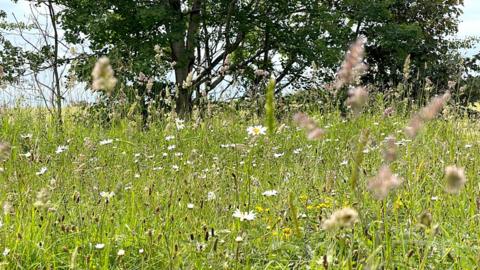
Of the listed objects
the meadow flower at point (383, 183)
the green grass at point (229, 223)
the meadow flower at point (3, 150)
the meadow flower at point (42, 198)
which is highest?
the meadow flower at point (383, 183)

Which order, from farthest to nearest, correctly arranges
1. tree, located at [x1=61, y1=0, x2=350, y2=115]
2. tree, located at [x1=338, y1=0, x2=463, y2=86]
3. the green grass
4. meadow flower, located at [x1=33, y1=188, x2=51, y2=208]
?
1. tree, located at [x1=338, y1=0, x2=463, y2=86]
2. tree, located at [x1=61, y1=0, x2=350, y2=115]
3. the green grass
4. meadow flower, located at [x1=33, y1=188, x2=51, y2=208]

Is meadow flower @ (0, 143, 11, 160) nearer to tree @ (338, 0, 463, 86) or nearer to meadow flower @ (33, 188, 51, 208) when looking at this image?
meadow flower @ (33, 188, 51, 208)

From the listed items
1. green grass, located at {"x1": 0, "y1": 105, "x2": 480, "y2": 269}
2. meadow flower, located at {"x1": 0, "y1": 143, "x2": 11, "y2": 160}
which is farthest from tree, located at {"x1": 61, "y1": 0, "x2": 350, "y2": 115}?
meadow flower, located at {"x1": 0, "y1": 143, "x2": 11, "y2": 160}

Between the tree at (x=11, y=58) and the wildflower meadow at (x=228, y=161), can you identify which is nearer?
the wildflower meadow at (x=228, y=161)

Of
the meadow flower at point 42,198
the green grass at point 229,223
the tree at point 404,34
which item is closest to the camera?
the meadow flower at point 42,198

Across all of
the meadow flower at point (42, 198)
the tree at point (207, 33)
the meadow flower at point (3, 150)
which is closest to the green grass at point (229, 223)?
the meadow flower at point (42, 198)

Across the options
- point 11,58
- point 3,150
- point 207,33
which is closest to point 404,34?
point 207,33

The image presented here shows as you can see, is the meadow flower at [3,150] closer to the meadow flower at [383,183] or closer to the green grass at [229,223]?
the green grass at [229,223]

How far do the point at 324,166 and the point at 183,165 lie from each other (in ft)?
2.71

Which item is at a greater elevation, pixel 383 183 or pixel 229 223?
pixel 383 183

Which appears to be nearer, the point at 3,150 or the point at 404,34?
the point at 3,150

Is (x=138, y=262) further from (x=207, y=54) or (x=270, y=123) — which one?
(x=207, y=54)

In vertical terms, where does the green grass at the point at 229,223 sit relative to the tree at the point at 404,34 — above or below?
below

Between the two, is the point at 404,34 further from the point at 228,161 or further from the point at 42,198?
the point at 42,198
